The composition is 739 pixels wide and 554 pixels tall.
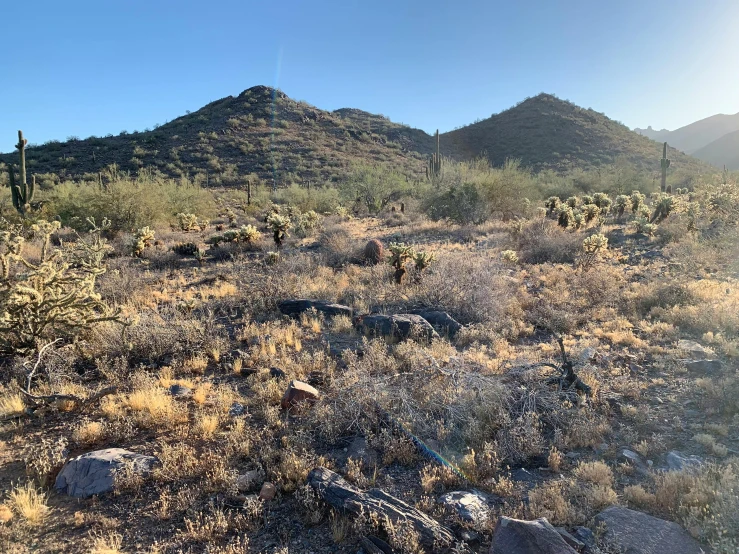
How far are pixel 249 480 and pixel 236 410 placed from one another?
120 centimetres

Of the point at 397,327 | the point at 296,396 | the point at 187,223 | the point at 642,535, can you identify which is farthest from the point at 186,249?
the point at 642,535

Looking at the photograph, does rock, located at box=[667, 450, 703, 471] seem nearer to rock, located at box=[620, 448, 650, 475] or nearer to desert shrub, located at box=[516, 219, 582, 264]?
rock, located at box=[620, 448, 650, 475]

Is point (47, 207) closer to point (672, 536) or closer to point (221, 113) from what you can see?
point (672, 536)

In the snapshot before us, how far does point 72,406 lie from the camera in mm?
4484

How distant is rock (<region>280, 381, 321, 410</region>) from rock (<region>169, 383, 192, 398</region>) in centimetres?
117

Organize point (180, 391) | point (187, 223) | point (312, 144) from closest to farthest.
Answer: point (180, 391) < point (187, 223) < point (312, 144)

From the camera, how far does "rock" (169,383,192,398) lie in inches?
186

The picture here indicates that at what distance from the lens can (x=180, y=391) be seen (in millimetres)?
4770

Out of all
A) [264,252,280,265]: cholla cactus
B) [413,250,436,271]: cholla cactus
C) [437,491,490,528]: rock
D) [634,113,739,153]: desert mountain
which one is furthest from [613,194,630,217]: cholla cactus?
[634,113,739,153]: desert mountain

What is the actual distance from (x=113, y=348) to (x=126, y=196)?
40.1 ft

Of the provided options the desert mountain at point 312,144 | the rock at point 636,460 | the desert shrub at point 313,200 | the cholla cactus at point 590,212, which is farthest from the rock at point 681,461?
the desert mountain at point 312,144

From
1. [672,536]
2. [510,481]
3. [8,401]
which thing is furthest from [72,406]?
[672,536]

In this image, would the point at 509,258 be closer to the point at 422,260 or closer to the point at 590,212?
the point at 422,260

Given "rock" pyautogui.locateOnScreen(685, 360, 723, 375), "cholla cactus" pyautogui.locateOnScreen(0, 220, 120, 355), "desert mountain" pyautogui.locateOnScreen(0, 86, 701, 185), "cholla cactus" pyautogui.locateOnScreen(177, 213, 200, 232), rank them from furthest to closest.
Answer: "desert mountain" pyautogui.locateOnScreen(0, 86, 701, 185) < "cholla cactus" pyautogui.locateOnScreen(177, 213, 200, 232) < "rock" pyautogui.locateOnScreen(685, 360, 723, 375) < "cholla cactus" pyautogui.locateOnScreen(0, 220, 120, 355)
